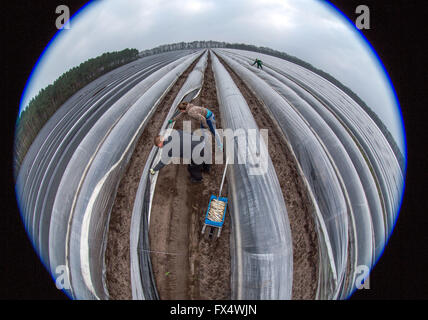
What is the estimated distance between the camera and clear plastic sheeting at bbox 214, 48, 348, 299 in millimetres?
2271

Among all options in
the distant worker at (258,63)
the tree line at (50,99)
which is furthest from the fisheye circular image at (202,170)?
the distant worker at (258,63)

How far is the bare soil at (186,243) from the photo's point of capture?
7.29 ft

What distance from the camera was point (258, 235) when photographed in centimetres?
220

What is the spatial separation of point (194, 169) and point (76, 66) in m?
1.87

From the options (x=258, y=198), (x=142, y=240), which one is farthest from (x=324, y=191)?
(x=142, y=240)

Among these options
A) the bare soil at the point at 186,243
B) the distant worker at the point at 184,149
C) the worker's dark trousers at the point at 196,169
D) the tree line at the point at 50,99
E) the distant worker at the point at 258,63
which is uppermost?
the distant worker at the point at 258,63

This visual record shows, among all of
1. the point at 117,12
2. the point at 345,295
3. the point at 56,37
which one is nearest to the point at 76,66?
the point at 56,37

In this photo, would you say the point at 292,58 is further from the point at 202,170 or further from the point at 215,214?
the point at 215,214

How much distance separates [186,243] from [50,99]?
2.32 m

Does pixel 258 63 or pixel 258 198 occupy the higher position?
pixel 258 63

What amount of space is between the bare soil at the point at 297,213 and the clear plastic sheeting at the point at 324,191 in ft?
0.25

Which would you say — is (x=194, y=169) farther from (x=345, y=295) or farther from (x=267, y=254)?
(x=345, y=295)

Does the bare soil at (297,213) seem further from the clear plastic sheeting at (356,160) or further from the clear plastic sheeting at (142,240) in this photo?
the clear plastic sheeting at (142,240)

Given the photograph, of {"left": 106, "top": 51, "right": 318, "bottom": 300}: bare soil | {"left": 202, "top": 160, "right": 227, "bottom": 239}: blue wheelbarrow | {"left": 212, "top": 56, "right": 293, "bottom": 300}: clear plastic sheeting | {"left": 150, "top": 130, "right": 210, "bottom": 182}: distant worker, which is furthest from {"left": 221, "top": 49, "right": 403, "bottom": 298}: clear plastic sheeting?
{"left": 202, "top": 160, "right": 227, "bottom": 239}: blue wheelbarrow
